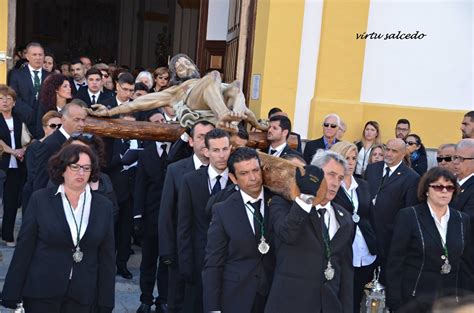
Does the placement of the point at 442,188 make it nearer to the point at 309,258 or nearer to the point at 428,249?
the point at 428,249

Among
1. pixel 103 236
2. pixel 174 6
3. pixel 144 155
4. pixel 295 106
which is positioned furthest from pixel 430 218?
pixel 174 6

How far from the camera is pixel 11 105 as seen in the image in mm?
8180

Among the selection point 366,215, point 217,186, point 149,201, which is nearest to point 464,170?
point 366,215

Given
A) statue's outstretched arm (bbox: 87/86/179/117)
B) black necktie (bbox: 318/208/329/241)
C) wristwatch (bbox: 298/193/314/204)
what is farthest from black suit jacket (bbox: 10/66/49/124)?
wristwatch (bbox: 298/193/314/204)

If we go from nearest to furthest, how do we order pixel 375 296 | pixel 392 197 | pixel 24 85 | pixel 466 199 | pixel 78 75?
1. pixel 466 199
2. pixel 375 296
3. pixel 392 197
4. pixel 24 85
5. pixel 78 75

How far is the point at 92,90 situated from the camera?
8.88 metres

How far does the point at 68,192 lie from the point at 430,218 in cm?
270

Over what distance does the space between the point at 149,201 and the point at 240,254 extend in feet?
8.69

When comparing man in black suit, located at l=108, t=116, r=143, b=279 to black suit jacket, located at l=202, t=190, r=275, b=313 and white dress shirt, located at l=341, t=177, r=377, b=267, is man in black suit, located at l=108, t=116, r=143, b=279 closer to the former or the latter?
white dress shirt, located at l=341, t=177, r=377, b=267

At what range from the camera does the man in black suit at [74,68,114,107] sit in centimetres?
881

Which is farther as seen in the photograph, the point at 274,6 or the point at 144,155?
the point at 274,6

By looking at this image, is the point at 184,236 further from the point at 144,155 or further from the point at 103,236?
the point at 144,155

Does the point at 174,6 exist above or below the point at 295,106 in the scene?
above

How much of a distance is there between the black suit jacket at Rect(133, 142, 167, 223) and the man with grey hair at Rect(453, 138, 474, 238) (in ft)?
9.22
